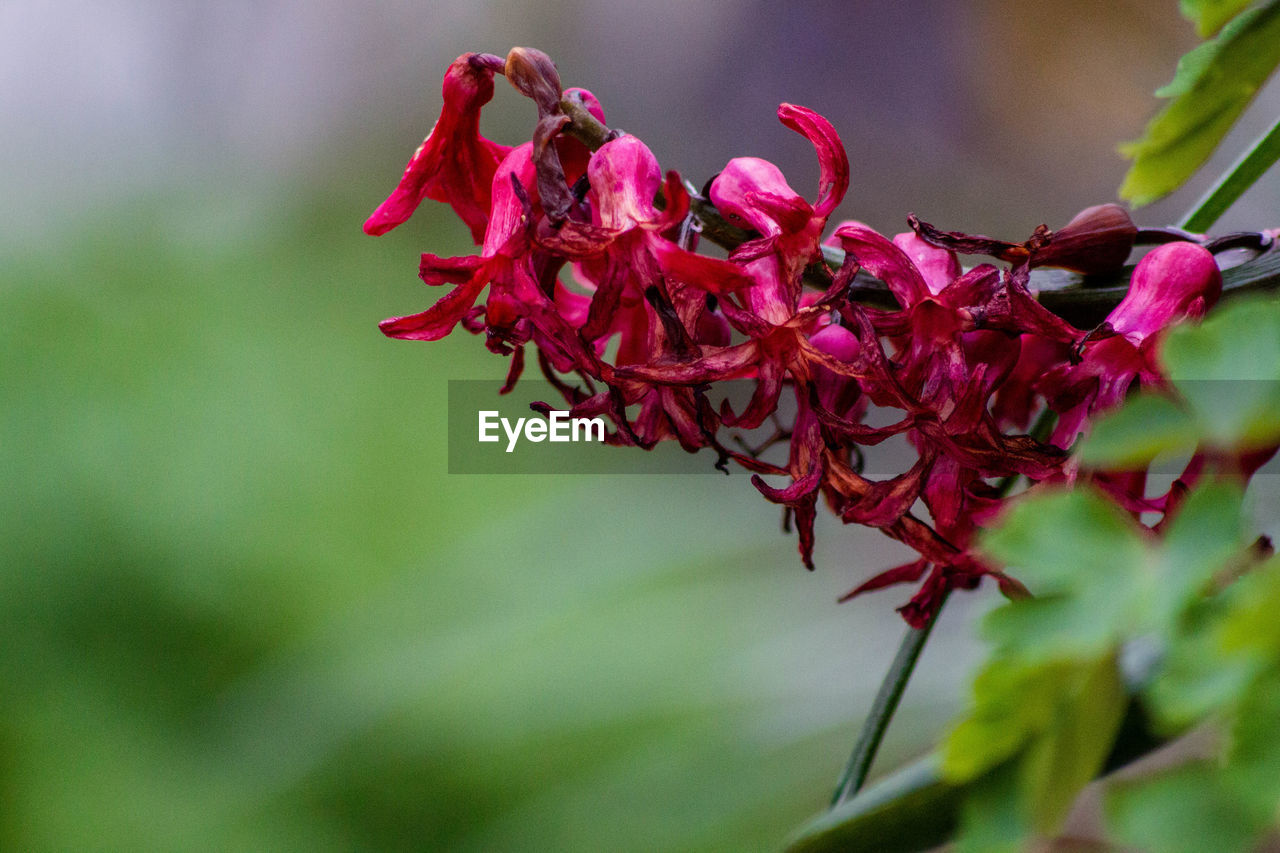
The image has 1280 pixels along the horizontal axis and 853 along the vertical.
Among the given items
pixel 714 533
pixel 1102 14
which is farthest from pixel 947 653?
pixel 1102 14

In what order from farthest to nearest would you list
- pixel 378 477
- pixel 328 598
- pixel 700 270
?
pixel 378 477, pixel 328 598, pixel 700 270

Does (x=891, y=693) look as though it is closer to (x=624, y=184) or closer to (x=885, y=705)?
Result: (x=885, y=705)

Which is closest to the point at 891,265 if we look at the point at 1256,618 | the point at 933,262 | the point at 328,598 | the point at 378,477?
the point at 933,262

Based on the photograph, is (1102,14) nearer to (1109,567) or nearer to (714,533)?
(714,533)

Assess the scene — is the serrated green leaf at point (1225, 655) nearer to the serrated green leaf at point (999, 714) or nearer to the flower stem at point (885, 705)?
the serrated green leaf at point (999, 714)

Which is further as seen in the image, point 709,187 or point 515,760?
point 515,760

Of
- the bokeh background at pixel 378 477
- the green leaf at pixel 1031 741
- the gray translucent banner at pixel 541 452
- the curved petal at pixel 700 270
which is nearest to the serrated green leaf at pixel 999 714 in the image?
the green leaf at pixel 1031 741

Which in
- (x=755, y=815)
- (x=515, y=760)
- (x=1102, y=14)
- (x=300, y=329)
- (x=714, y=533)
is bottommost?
(x=515, y=760)
